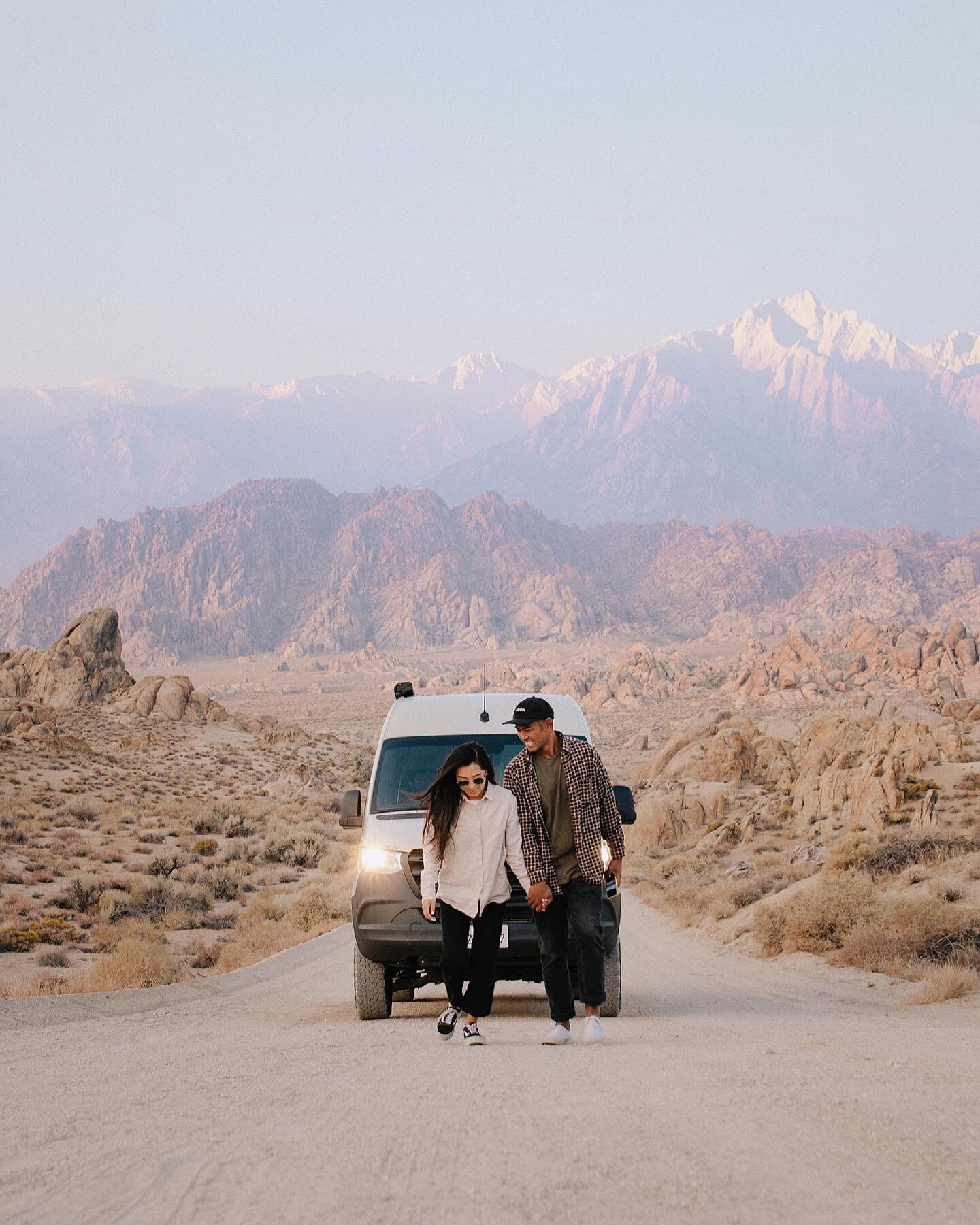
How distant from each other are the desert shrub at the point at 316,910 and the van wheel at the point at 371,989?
10.2 metres

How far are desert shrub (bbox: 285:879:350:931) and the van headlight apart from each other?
1104 cm

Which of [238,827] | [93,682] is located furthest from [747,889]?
[93,682]

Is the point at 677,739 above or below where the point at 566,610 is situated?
below

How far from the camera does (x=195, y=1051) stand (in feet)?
24.6

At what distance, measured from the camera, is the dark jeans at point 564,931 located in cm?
702

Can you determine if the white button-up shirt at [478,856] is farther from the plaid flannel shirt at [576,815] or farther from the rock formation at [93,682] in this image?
the rock formation at [93,682]

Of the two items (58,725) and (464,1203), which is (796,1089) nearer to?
(464,1203)

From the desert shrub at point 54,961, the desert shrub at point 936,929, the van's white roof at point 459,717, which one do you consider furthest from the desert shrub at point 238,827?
the van's white roof at point 459,717

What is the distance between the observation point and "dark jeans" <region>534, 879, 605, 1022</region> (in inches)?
277

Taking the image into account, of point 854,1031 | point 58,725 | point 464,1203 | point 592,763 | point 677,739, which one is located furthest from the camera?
point 58,725

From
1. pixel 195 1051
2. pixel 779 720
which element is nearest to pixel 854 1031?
pixel 195 1051

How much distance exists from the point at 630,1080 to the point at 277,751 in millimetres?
54963

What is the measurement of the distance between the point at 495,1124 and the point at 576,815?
7.97 ft

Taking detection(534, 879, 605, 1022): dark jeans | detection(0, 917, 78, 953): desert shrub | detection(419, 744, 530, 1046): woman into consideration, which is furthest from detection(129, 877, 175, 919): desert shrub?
detection(534, 879, 605, 1022): dark jeans
